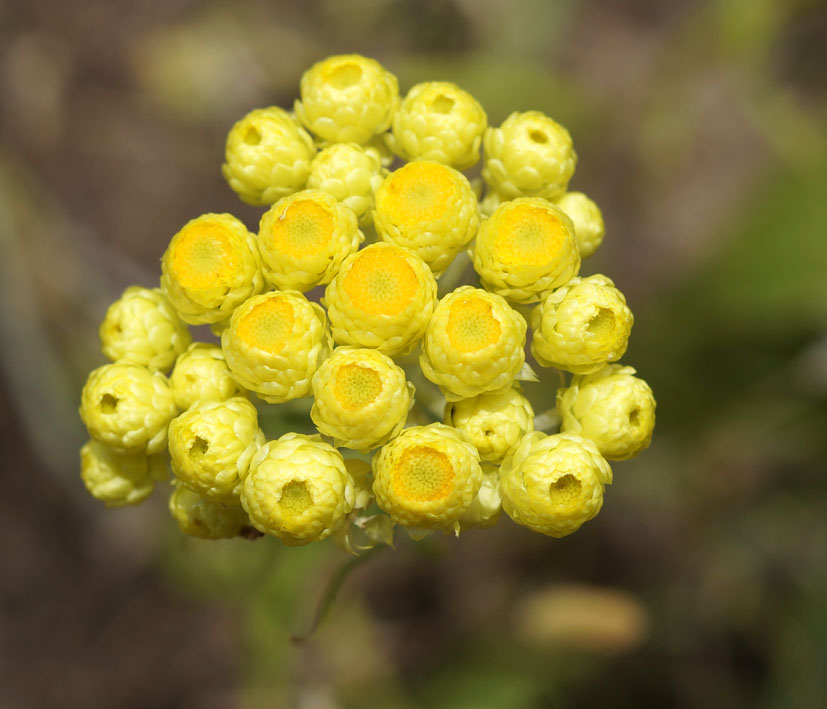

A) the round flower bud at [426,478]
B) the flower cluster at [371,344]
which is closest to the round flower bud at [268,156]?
the flower cluster at [371,344]

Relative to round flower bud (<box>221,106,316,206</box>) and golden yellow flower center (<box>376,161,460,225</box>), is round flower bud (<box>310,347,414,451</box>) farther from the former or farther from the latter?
round flower bud (<box>221,106,316,206</box>)

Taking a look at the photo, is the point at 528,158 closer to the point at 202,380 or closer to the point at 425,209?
the point at 425,209

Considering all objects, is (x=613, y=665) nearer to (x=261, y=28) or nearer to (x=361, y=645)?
(x=361, y=645)

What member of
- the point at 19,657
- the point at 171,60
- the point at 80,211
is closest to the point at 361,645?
the point at 19,657

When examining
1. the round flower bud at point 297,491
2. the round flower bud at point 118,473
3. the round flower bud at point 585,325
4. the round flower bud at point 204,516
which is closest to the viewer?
the round flower bud at point 297,491

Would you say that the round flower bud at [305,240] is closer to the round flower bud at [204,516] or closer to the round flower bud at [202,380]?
the round flower bud at [202,380]

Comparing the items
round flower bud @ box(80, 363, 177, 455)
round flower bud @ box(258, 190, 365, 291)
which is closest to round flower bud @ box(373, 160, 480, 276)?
round flower bud @ box(258, 190, 365, 291)
